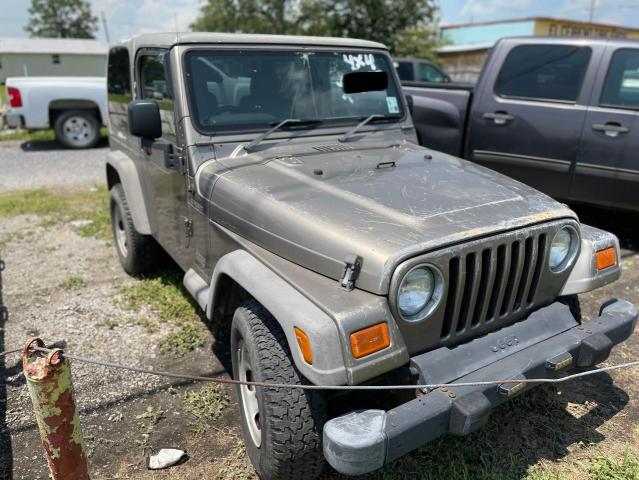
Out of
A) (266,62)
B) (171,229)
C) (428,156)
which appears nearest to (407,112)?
(428,156)

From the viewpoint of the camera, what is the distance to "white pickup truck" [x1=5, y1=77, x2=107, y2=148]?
10.3m

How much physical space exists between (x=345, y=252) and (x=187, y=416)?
1.45 meters

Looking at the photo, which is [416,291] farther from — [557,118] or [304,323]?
[557,118]

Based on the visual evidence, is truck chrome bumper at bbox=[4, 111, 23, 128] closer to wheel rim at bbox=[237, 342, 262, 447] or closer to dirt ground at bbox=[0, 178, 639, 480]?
dirt ground at bbox=[0, 178, 639, 480]

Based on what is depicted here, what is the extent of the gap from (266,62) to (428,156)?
1.13 meters

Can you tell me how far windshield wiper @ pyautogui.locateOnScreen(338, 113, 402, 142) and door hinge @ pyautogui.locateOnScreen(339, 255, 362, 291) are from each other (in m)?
1.45

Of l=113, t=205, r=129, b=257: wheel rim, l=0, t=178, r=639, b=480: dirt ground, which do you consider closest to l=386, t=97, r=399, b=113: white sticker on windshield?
l=0, t=178, r=639, b=480: dirt ground

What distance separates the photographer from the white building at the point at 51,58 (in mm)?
40750

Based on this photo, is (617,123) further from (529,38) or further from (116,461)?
(116,461)

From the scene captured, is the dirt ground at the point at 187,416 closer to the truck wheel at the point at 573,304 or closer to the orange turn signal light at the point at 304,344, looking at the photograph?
the truck wheel at the point at 573,304

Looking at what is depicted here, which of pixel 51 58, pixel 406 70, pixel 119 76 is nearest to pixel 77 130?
pixel 406 70

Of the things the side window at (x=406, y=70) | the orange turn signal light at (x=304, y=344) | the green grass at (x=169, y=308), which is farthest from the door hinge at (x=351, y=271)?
the side window at (x=406, y=70)

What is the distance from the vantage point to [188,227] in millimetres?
3285

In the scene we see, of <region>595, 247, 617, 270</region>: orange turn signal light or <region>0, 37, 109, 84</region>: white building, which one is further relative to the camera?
<region>0, 37, 109, 84</region>: white building
